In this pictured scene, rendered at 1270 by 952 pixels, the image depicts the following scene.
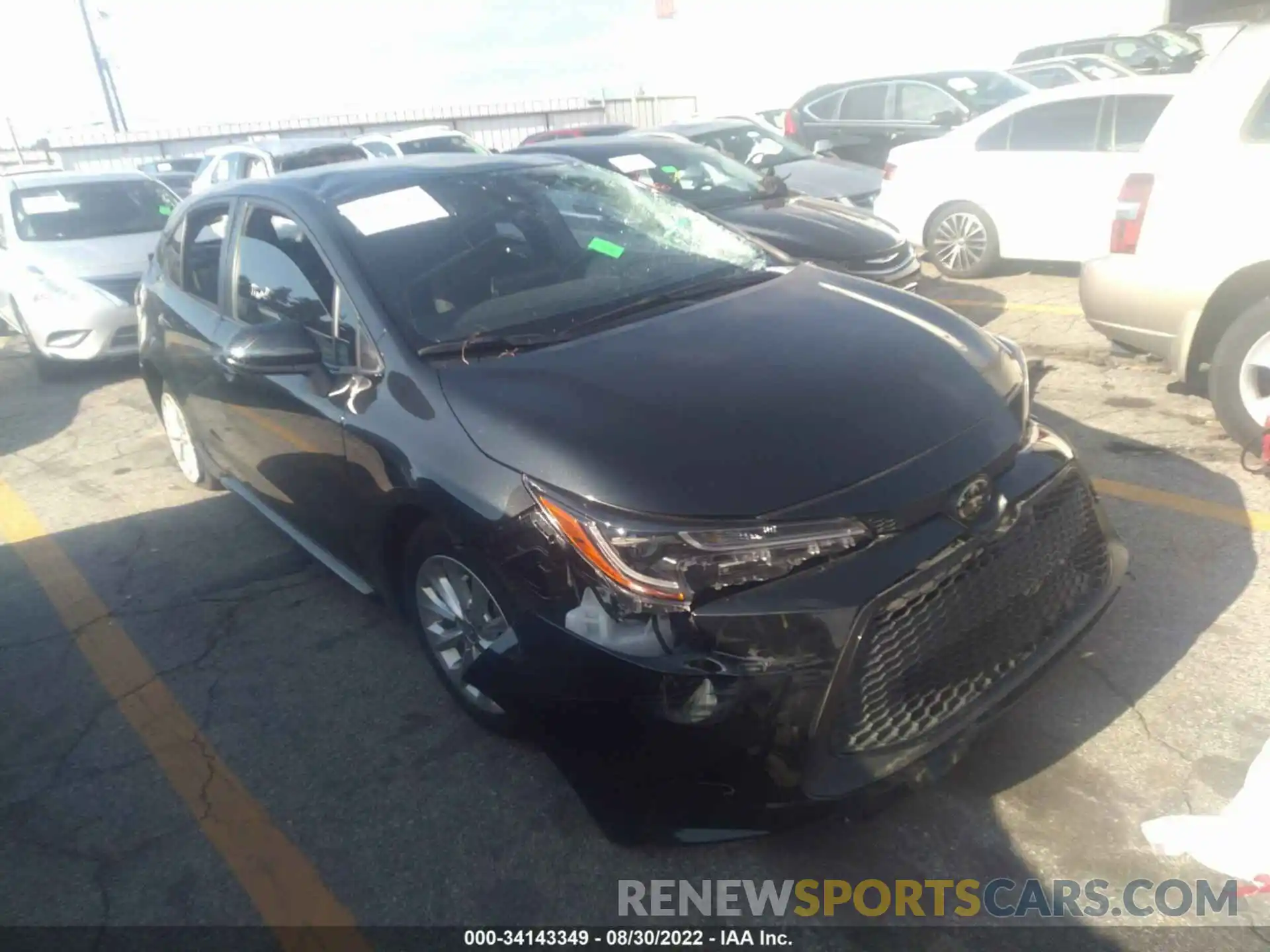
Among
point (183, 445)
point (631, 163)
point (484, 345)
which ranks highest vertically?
point (484, 345)

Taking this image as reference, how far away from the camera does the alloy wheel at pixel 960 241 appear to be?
8.22 meters

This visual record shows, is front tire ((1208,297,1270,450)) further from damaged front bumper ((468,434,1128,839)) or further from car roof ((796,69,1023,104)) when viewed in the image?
car roof ((796,69,1023,104))

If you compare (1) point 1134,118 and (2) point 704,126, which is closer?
(1) point 1134,118

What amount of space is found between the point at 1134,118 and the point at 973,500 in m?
6.47

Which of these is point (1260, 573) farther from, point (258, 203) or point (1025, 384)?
point (258, 203)

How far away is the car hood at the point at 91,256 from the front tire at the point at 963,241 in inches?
265

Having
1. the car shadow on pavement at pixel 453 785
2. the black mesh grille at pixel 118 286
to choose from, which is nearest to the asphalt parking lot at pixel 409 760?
the car shadow on pavement at pixel 453 785

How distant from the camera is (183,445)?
5.44 meters

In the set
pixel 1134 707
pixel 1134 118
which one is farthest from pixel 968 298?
pixel 1134 707

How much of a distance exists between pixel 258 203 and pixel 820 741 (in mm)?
3064

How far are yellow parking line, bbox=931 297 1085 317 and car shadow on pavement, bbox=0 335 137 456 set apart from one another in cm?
663

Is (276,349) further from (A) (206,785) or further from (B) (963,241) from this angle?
(B) (963,241)

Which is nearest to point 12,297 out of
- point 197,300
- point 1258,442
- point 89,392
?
point 89,392

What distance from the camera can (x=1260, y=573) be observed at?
135 inches
